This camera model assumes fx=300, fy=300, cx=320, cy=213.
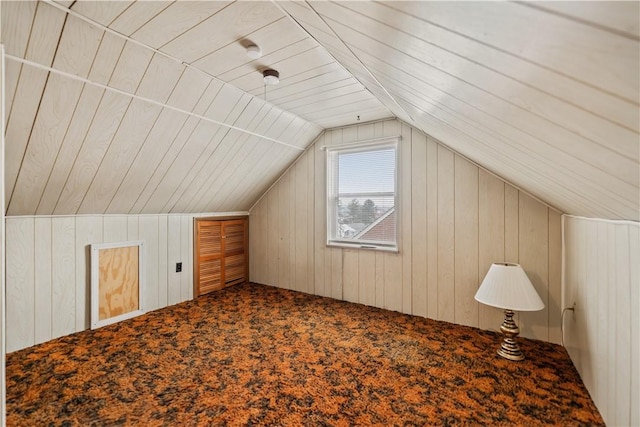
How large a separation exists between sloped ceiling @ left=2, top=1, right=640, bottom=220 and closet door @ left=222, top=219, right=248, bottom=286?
0.64 metres

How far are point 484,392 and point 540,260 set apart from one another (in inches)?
52.2

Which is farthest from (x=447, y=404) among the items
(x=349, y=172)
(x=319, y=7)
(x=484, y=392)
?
(x=349, y=172)

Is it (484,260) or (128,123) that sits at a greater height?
(128,123)

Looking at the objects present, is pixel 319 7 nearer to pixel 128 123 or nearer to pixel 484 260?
pixel 128 123

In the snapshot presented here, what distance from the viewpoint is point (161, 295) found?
343 cm

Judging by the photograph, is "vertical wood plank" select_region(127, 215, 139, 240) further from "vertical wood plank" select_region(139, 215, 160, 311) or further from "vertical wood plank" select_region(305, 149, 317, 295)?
"vertical wood plank" select_region(305, 149, 317, 295)

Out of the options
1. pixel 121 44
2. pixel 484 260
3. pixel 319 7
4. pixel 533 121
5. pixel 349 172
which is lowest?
pixel 484 260

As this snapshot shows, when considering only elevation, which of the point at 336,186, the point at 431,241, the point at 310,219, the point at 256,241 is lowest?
the point at 256,241

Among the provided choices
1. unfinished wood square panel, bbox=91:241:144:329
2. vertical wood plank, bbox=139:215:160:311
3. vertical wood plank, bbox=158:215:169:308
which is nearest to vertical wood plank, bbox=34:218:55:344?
unfinished wood square panel, bbox=91:241:144:329

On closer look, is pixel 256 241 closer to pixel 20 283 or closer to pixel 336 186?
pixel 336 186

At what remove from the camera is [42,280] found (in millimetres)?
2512

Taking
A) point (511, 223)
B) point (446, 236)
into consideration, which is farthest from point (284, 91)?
point (511, 223)

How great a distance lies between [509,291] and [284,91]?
2.39m

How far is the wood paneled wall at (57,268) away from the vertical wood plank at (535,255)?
3.70m
